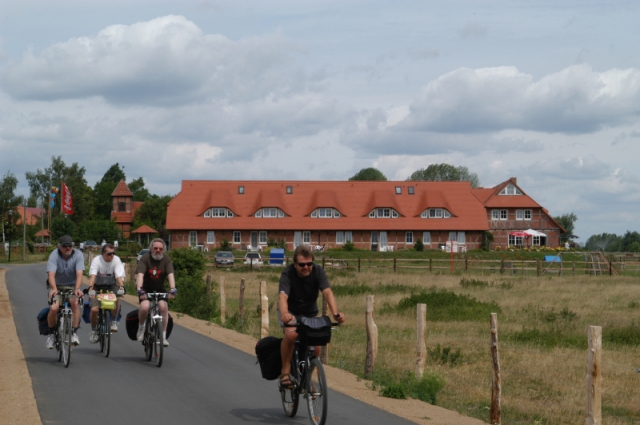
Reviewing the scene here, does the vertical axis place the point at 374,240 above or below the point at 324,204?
below

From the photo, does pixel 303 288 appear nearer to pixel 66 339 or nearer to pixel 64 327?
pixel 66 339

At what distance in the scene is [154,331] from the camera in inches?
520

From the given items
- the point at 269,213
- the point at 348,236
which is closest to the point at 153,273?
the point at 348,236

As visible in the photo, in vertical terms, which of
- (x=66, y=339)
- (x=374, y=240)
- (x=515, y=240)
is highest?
(x=515, y=240)

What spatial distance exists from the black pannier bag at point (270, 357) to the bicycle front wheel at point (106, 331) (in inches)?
212

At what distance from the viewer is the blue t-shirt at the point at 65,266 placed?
13.0 meters

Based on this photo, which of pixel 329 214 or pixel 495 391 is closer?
pixel 495 391

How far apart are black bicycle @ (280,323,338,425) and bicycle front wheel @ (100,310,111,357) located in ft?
17.9

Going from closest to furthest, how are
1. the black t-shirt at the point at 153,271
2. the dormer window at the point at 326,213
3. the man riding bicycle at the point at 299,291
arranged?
1. the man riding bicycle at the point at 299,291
2. the black t-shirt at the point at 153,271
3. the dormer window at the point at 326,213

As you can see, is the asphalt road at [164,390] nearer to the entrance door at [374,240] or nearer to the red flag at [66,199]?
the entrance door at [374,240]

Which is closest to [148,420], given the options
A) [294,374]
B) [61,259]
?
[294,374]

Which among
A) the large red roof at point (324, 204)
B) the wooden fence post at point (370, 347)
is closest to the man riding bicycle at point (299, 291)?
the wooden fence post at point (370, 347)

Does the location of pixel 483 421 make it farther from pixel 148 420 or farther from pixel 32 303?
pixel 32 303

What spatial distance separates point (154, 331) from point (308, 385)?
5.06 meters
